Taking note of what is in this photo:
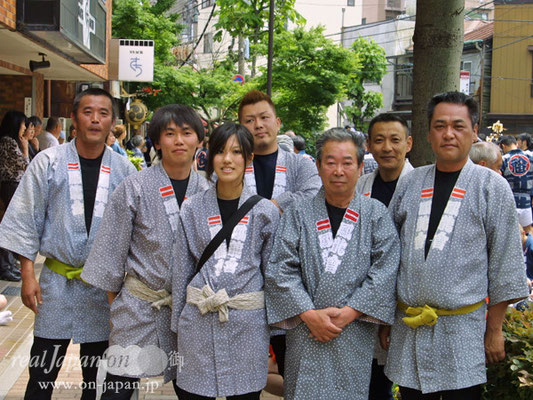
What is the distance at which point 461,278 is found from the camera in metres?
3.10

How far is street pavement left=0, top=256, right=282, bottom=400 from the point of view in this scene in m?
4.73

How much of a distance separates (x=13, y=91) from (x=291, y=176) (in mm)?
9740

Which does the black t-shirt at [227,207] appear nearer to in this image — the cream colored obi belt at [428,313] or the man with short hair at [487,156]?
the cream colored obi belt at [428,313]

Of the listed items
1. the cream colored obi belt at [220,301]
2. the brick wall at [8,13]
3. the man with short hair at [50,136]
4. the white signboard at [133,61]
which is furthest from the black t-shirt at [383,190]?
the white signboard at [133,61]

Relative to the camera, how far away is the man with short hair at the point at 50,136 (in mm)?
9969

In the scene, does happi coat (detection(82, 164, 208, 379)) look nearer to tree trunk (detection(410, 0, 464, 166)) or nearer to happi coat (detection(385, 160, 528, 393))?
happi coat (detection(385, 160, 528, 393))

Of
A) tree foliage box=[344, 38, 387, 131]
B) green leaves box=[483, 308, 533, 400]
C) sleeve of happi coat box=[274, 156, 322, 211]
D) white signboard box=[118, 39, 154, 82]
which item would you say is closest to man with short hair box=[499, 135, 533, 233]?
sleeve of happi coat box=[274, 156, 322, 211]

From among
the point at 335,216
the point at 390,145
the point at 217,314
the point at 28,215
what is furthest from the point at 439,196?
the point at 28,215

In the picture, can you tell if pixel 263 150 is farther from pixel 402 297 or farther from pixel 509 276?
pixel 509 276

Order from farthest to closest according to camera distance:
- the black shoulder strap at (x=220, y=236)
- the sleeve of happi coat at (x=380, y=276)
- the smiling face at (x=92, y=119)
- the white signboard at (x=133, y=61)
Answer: the white signboard at (x=133, y=61)
the smiling face at (x=92, y=119)
the black shoulder strap at (x=220, y=236)
the sleeve of happi coat at (x=380, y=276)

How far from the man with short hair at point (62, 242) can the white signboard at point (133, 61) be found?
39.3ft

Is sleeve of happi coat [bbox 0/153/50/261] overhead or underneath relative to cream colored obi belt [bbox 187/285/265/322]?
overhead

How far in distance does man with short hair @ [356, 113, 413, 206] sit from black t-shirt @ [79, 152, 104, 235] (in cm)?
168

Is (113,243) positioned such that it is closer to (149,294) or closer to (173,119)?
(149,294)
